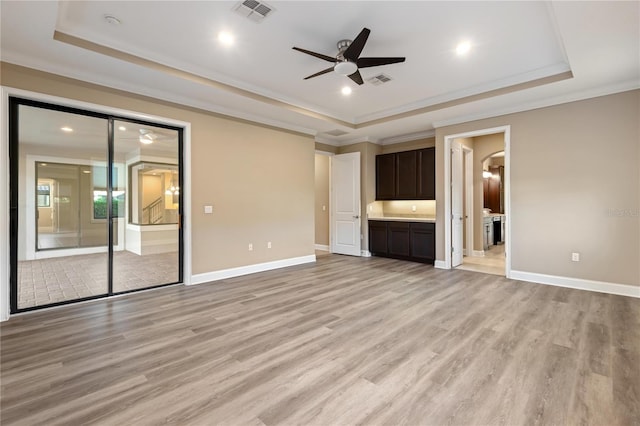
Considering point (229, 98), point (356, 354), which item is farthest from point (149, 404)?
point (229, 98)

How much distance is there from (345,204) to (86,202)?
5.17m

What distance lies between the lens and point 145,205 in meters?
4.55

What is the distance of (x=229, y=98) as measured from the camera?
4.50 m

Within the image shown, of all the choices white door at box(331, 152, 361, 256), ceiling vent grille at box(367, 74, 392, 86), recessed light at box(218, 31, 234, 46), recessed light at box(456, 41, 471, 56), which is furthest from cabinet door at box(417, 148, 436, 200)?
recessed light at box(218, 31, 234, 46)

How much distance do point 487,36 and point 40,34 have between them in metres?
4.46

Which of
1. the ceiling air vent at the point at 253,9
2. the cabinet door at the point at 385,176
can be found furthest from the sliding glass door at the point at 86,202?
the cabinet door at the point at 385,176

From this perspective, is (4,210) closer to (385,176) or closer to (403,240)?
(403,240)

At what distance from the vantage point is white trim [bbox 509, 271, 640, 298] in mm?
4004

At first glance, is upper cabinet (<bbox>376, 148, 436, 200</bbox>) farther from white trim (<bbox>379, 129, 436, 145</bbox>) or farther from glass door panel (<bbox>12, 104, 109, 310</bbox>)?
glass door panel (<bbox>12, 104, 109, 310</bbox>)

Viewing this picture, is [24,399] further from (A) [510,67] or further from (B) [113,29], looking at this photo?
(A) [510,67]

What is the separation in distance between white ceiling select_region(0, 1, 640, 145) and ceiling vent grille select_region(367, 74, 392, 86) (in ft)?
0.33

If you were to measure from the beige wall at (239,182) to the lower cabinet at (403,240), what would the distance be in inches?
62.6

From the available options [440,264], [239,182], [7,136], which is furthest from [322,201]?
[7,136]

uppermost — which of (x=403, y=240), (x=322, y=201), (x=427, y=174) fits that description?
(x=427, y=174)
